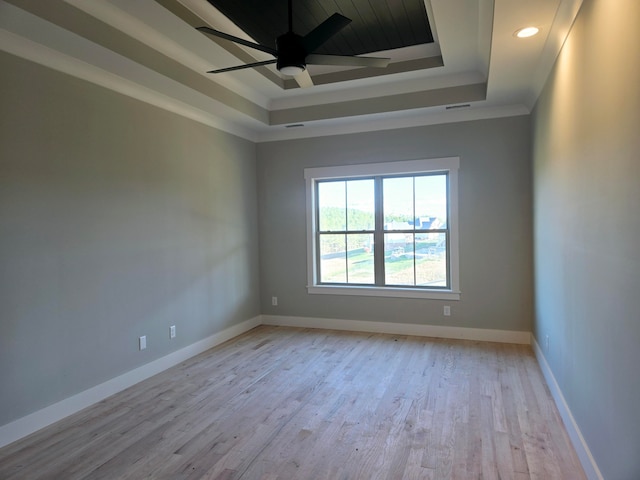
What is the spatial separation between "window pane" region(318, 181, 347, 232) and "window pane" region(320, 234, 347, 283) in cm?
14

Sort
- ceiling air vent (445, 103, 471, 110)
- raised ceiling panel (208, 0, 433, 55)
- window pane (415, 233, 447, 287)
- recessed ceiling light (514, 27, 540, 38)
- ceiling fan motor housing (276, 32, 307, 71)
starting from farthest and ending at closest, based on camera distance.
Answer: window pane (415, 233, 447, 287), ceiling air vent (445, 103, 471, 110), raised ceiling panel (208, 0, 433, 55), recessed ceiling light (514, 27, 540, 38), ceiling fan motor housing (276, 32, 307, 71)

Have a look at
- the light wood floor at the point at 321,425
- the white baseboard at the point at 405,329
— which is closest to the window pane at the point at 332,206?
the white baseboard at the point at 405,329

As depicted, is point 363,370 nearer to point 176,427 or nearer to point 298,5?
point 176,427

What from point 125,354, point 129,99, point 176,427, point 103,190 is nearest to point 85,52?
point 129,99

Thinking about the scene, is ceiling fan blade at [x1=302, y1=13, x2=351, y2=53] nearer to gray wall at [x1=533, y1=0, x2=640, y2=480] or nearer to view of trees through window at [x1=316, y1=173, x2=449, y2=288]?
gray wall at [x1=533, y1=0, x2=640, y2=480]

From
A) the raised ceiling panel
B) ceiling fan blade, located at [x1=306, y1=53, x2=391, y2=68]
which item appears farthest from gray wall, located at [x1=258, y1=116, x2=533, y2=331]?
ceiling fan blade, located at [x1=306, y1=53, x2=391, y2=68]

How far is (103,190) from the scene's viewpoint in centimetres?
327

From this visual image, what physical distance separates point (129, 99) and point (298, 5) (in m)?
1.71

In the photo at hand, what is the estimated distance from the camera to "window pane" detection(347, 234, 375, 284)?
5207mm

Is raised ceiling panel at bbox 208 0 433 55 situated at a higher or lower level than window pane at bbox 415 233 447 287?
higher

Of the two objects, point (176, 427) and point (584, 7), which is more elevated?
point (584, 7)

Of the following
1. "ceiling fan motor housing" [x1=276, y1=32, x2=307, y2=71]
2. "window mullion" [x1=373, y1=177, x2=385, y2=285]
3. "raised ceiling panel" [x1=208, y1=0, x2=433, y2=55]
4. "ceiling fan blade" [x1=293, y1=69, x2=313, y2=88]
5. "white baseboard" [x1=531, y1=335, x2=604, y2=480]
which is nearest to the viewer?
"white baseboard" [x1=531, y1=335, x2=604, y2=480]

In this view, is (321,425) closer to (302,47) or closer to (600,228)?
(600,228)

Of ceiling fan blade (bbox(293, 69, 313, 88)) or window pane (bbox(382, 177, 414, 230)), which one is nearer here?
ceiling fan blade (bbox(293, 69, 313, 88))
